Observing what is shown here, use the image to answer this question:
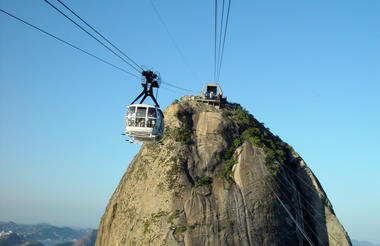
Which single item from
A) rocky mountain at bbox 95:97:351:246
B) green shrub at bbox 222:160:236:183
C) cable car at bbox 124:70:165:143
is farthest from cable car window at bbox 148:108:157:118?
green shrub at bbox 222:160:236:183

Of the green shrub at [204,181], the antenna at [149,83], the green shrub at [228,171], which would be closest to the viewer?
the antenna at [149,83]

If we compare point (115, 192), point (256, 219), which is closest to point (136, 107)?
point (256, 219)

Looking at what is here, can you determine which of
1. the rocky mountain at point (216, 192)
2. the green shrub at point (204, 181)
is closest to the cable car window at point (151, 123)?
the rocky mountain at point (216, 192)

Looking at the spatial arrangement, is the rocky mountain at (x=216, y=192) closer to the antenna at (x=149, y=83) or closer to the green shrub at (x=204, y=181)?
the green shrub at (x=204, y=181)

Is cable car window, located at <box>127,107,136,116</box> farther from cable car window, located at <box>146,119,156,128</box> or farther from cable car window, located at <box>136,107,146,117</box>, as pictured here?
cable car window, located at <box>146,119,156,128</box>

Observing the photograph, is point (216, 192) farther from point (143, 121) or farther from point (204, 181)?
point (143, 121)

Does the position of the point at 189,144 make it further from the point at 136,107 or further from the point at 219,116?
the point at 136,107
